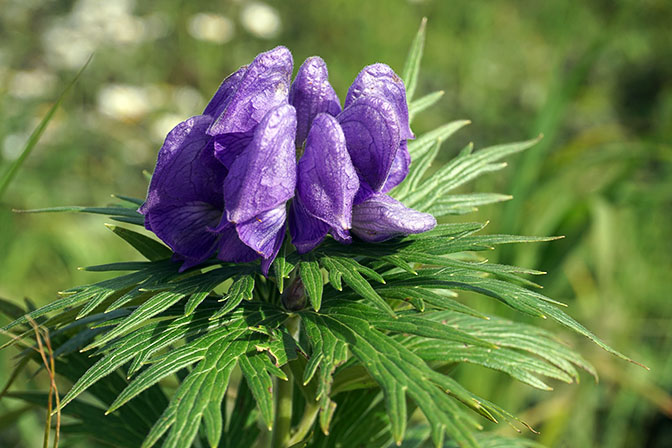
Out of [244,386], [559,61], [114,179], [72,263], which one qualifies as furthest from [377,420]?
[114,179]

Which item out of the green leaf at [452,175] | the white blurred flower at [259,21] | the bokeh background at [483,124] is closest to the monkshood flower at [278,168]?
the green leaf at [452,175]

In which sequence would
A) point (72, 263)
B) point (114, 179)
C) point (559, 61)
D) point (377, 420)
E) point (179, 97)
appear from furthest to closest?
point (179, 97) < point (114, 179) < point (72, 263) < point (559, 61) < point (377, 420)

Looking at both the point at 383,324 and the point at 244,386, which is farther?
the point at 244,386

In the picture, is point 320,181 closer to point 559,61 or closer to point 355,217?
point 355,217

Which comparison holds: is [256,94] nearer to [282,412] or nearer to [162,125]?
[282,412]

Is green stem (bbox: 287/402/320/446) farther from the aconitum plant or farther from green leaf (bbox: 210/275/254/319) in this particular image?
green leaf (bbox: 210/275/254/319)

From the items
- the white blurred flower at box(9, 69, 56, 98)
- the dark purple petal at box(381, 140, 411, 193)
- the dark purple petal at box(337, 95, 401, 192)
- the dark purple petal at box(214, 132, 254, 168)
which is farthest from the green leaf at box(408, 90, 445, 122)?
the white blurred flower at box(9, 69, 56, 98)
